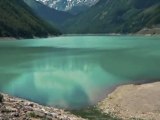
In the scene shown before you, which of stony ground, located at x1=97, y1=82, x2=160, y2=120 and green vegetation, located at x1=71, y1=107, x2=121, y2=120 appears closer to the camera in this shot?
green vegetation, located at x1=71, y1=107, x2=121, y2=120

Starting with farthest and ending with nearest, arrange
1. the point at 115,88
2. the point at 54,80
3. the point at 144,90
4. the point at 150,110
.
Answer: the point at 54,80
the point at 115,88
the point at 144,90
the point at 150,110

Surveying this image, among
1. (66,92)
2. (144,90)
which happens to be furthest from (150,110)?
(66,92)

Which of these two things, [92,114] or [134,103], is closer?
[92,114]

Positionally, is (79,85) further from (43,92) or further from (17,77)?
(17,77)

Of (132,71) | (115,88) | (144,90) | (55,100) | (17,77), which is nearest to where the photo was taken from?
(55,100)
